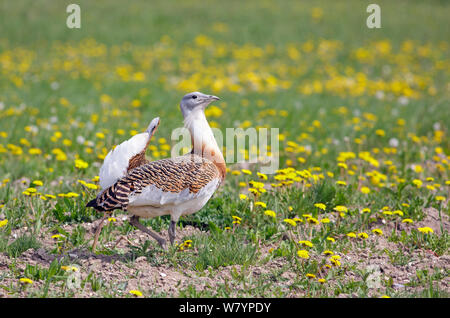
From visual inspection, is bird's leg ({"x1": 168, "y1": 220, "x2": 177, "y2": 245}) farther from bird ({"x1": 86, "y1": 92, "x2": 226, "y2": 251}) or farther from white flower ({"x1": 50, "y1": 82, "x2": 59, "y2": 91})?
white flower ({"x1": 50, "y1": 82, "x2": 59, "y2": 91})

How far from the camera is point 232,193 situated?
5621 mm

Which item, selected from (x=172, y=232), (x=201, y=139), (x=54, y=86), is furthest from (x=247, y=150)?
(x=54, y=86)

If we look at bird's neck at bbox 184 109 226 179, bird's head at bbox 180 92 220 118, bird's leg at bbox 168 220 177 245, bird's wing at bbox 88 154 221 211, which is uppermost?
bird's head at bbox 180 92 220 118

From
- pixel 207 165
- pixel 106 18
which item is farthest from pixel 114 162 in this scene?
pixel 106 18

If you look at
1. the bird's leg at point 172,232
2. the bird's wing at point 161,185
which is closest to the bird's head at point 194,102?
the bird's wing at point 161,185

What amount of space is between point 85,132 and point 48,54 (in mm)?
6491

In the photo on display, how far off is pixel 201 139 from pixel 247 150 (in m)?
2.85

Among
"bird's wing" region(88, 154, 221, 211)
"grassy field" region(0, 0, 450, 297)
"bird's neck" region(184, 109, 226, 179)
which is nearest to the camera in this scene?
"bird's wing" region(88, 154, 221, 211)

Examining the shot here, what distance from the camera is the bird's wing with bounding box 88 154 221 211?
4020 mm

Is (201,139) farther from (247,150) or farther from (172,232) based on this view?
(247,150)

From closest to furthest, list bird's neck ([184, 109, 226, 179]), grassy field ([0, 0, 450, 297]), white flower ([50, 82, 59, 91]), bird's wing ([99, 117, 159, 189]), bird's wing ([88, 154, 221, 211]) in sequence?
bird's wing ([88, 154, 221, 211])
grassy field ([0, 0, 450, 297])
bird's wing ([99, 117, 159, 189])
bird's neck ([184, 109, 226, 179])
white flower ([50, 82, 59, 91])

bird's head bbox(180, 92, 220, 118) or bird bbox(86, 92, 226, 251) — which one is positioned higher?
bird's head bbox(180, 92, 220, 118)

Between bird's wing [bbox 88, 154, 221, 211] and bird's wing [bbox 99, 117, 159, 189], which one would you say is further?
bird's wing [bbox 99, 117, 159, 189]

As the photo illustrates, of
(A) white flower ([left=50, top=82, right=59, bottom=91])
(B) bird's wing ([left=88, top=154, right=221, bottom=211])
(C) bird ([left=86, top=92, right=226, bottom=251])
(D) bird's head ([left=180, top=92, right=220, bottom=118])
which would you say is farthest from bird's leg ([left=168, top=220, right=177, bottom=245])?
(A) white flower ([left=50, top=82, right=59, bottom=91])
